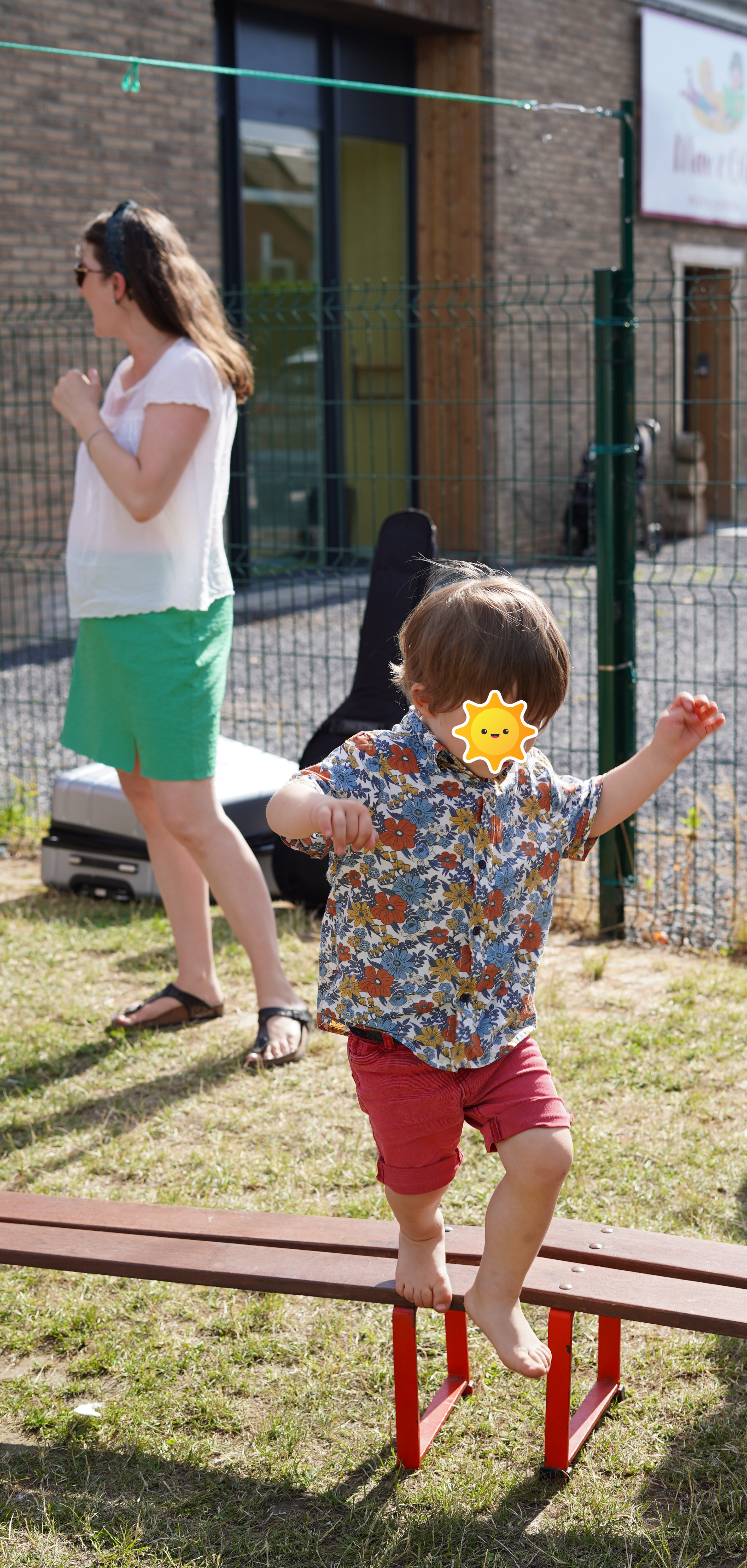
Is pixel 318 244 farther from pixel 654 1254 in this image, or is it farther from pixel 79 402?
pixel 654 1254

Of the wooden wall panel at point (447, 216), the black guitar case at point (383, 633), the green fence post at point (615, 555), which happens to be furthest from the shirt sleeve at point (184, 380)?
the wooden wall panel at point (447, 216)

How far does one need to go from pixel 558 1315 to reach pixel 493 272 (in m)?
12.4

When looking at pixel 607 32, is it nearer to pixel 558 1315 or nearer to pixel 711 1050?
pixel 711 1050

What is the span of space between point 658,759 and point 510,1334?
0.79 metres

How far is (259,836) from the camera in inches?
186

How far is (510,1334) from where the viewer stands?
6.45 ft

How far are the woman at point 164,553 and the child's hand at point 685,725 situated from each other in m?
1.59

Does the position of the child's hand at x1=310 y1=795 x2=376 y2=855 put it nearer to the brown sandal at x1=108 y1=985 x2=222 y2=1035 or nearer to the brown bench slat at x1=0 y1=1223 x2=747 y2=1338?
the brown bench slat at x1=0 y1=1223 x2=747 y2=1338

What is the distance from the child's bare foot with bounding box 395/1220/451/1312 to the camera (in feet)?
6.66

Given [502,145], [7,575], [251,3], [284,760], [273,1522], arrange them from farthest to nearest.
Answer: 1. [502,145]
2. [251,3]
3. [7,575]
4. [284,760]
5. [273,1522]

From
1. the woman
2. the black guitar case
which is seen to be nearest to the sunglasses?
the woman

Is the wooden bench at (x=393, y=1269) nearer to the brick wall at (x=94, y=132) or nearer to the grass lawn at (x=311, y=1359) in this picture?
the grass lawn at (x=311, y=1359)

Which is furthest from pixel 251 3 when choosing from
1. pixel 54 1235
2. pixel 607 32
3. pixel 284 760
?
pixel 54 1235

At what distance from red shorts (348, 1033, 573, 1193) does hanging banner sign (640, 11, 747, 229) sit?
14.7 meters
